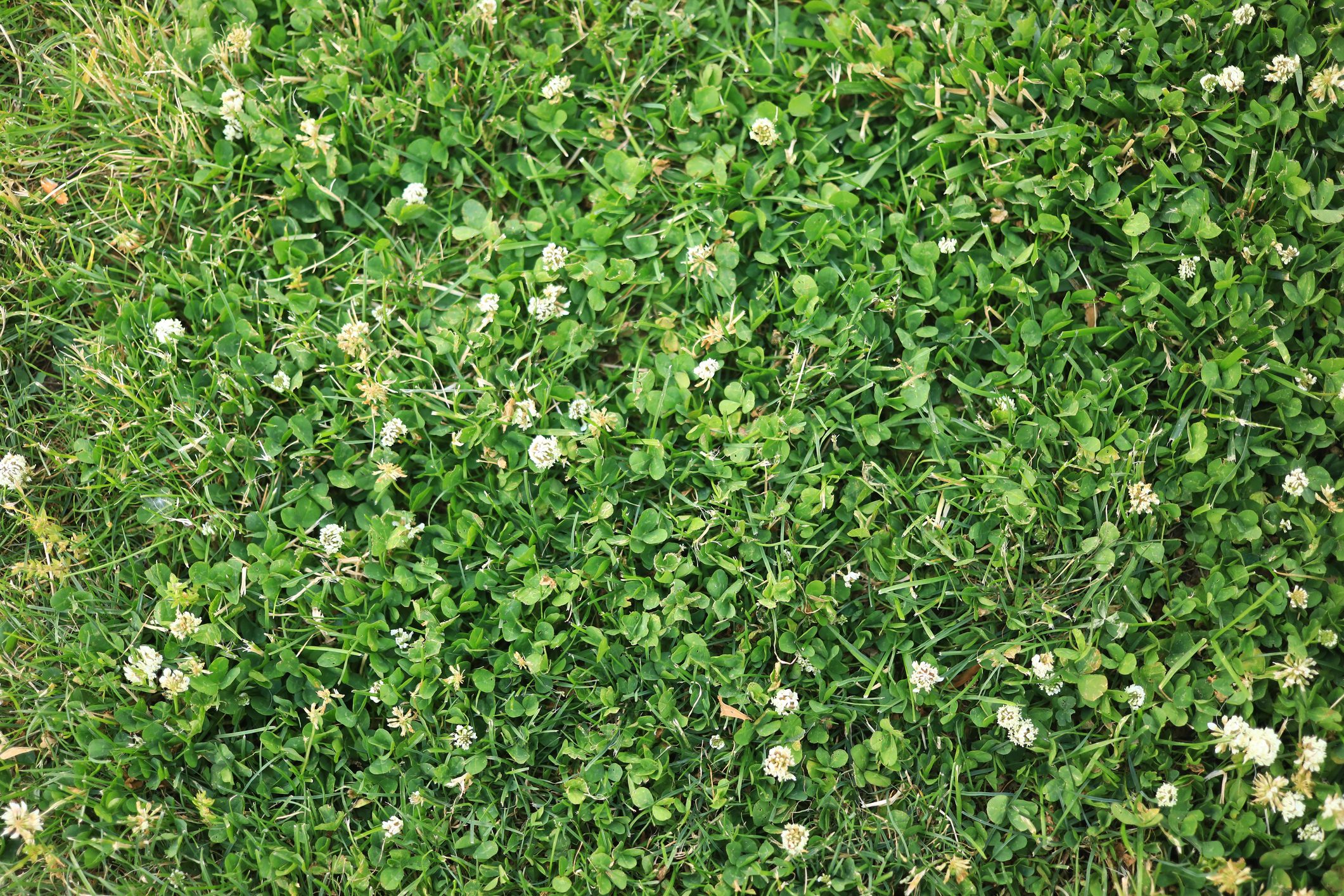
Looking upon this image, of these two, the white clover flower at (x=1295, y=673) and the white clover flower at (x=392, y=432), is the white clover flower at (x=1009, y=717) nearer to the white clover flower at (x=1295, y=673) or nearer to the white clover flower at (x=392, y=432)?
the white clover flower at (x=1295, y=673)

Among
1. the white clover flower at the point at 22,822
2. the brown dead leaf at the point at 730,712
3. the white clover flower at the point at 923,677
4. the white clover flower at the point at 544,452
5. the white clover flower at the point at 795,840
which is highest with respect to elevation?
the white clover flower at the point at 544,452

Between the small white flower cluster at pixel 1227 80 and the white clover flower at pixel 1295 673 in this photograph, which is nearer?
the white clover flower at pixel 1295 673

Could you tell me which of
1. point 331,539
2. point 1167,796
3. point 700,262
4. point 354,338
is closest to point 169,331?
point 354,338

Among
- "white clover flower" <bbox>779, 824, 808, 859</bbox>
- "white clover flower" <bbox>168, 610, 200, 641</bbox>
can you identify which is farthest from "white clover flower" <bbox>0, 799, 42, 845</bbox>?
"white clover flower" <bbox>168, 610, 200, 641</bbox>

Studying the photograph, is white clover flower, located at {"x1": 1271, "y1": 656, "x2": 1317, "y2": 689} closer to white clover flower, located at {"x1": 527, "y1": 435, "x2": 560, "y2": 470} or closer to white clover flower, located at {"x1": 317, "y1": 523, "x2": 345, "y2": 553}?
white clover flower, located at {"x1": 527, "y1": 435, "x2": 560, "y2": 470}

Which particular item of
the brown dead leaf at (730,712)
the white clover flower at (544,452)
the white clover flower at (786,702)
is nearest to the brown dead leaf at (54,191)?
the white clover flower at (544,452)

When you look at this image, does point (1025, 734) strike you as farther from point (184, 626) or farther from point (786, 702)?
point (184, 626)
